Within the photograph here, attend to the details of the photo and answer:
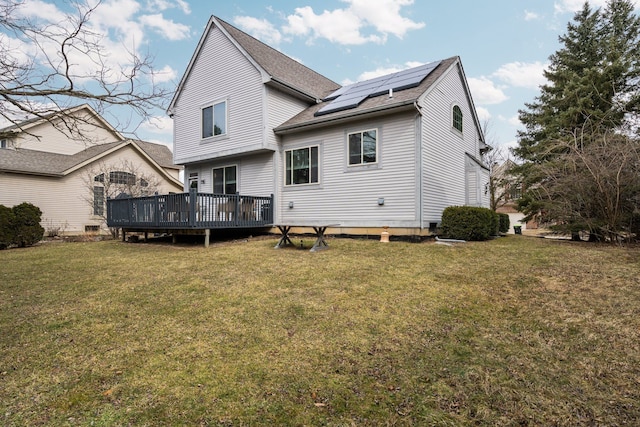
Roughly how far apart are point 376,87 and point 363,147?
285 cm

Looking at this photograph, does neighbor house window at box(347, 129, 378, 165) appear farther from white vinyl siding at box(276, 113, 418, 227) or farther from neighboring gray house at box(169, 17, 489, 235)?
white vinyl siding at box(276, 113, 418, 227)

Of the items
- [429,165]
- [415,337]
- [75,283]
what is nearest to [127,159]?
[75,283]

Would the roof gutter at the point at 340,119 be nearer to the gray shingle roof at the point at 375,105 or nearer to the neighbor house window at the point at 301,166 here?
the gray shingle roof at the point at 375,105

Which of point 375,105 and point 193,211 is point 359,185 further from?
point 193,211

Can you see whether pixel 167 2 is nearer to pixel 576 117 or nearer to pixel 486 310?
pixel 486 310

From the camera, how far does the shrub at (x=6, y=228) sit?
11781mm

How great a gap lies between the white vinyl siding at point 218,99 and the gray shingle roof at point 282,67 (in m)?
0.41

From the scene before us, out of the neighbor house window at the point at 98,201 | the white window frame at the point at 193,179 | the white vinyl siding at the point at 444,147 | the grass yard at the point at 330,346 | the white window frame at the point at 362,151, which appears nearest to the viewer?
the grass yard at the point at 330,346

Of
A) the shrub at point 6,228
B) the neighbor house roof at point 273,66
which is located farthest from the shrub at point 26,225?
the neighbor house roof at point 273,66

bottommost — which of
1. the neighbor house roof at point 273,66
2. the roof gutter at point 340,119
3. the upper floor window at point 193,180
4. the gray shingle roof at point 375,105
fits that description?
the upper floor window at point 193,180

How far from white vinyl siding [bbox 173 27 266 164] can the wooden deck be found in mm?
2462

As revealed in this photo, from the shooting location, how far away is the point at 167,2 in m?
8.94

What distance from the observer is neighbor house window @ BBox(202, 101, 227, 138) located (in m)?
13.3

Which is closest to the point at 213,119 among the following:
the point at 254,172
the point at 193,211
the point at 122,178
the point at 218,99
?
the point at 218,99
